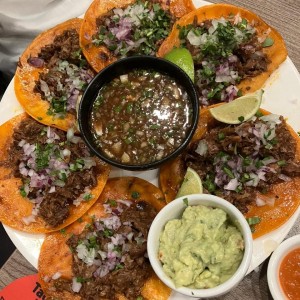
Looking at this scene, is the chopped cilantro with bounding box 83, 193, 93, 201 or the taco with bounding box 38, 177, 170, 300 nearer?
the taco with bounding box 38, 177, 170, 300

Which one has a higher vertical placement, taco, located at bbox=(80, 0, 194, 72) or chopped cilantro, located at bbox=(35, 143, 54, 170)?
taco, located at bbox=(80, 0, 194, 72)

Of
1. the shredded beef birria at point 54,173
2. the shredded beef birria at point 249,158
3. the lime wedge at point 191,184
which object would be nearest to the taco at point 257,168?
the shredded beef birria at point 249,158

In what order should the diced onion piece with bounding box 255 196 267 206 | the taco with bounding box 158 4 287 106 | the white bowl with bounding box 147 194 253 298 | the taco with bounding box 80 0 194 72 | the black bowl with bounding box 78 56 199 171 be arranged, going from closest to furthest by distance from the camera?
the white bowl with bounding box 147 194 253 298 < the black bowl with bounding box 78 56 199 171 < the diced onion piece with bounding box 255 196 267 206 < the taco with bounding box 158 4 287 106 < the taco with bounding box 80 0 194 72

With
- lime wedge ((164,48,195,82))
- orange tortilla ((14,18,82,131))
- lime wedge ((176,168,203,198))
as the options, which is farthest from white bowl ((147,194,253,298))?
orange tortilla ((14,18,82,131))

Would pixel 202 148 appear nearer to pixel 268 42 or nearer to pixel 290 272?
pixel 268 42

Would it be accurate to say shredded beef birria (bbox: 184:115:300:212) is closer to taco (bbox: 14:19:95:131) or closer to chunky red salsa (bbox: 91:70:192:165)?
chunky red salsa (bbox: 91:70:192:165)

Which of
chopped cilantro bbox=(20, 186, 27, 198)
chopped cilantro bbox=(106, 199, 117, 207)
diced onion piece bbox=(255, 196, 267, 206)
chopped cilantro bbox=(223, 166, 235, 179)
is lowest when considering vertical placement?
diced onion piece bbox=(255, 196, 267, 206)

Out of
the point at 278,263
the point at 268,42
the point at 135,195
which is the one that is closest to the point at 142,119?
the point at 135,195
